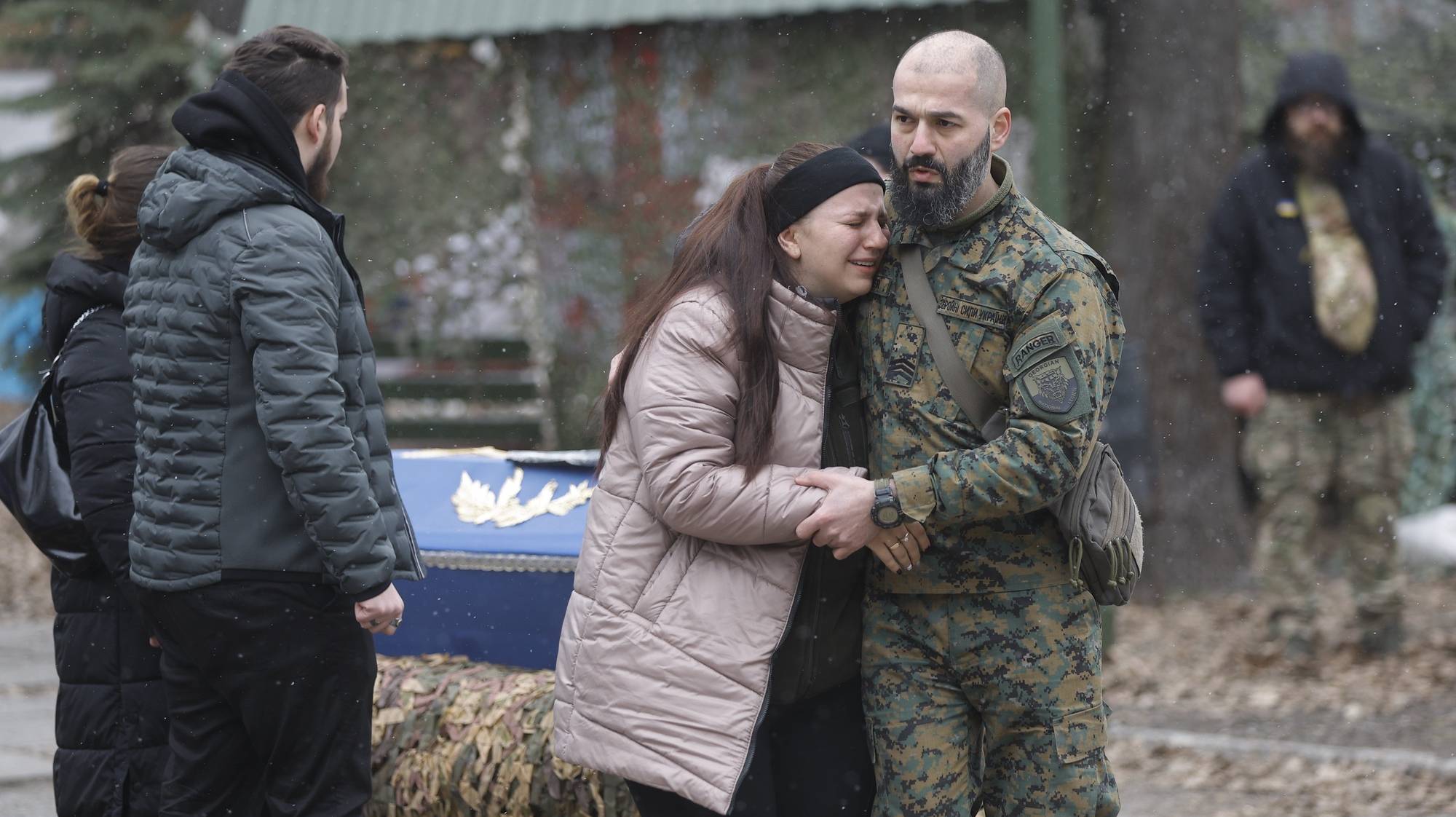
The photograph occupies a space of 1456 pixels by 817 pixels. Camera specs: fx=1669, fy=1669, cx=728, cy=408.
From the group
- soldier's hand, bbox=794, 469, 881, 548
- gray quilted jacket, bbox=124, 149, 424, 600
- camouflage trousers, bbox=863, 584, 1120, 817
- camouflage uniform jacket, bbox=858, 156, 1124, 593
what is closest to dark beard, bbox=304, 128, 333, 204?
gray quilted jacket, bbox=124, 149, 424, 600

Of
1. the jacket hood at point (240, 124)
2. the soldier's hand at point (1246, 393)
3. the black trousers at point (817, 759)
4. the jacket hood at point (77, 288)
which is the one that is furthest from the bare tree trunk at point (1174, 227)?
the jacket hood at point (240, 124)

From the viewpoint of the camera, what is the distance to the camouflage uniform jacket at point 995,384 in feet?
10.8

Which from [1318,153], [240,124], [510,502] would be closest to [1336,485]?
[1318,153]

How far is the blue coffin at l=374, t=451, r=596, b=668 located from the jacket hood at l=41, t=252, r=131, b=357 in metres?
1.19

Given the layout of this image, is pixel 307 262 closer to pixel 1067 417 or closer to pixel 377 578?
pixel 377 578

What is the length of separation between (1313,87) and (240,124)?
5.22m

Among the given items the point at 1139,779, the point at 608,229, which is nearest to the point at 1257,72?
A: the point at 608,229

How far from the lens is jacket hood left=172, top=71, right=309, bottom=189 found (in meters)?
3.66

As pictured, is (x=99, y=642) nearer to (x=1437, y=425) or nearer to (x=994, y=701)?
(x=994, y=701)

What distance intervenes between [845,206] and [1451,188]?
26.6 ft

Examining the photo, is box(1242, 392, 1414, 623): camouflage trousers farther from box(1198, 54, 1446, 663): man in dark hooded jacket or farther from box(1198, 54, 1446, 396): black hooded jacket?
box(1198, 54, 1446, 396): black hooded jacket

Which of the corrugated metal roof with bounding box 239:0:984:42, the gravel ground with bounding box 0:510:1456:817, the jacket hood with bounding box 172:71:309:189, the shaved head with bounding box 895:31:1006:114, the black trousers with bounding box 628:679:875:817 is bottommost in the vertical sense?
the gravel ground with bounding box 0:510:1456:817

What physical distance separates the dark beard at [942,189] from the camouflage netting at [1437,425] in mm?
5876

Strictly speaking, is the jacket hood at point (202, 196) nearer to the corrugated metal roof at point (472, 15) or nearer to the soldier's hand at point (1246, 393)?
the soldier's hand at point (1246, 393)
